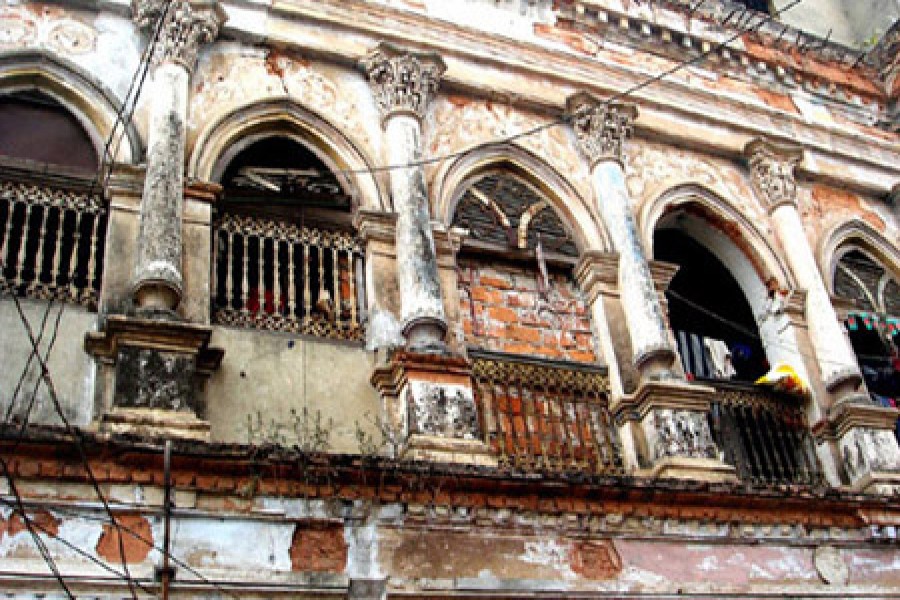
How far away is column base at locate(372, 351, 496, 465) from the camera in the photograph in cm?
663

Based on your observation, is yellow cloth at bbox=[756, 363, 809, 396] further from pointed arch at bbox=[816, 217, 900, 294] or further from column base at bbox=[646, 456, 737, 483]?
pointed arch at bbox=[816, 217, 900, 294]

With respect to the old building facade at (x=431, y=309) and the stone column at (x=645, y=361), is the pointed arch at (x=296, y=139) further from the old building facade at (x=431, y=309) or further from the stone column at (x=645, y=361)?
the stone column at (x=645, y=361)

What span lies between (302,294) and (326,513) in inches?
87.0

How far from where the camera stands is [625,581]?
6512 millimetres

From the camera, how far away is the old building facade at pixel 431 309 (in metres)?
5.89

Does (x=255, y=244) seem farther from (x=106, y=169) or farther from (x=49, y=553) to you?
(x=49, y=553)

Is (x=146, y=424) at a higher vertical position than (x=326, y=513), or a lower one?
higher

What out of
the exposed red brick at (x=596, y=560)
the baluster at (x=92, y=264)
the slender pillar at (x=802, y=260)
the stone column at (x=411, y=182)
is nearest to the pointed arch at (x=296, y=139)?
the stone column at (x=411, y=182)

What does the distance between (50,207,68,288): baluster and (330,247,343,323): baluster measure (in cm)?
186

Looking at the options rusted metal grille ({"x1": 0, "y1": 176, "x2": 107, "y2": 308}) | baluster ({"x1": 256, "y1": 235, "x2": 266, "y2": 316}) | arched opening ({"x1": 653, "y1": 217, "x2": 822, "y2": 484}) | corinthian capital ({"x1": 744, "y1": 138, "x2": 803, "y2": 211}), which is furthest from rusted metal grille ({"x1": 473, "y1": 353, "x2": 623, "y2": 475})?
corinthian capital ({"x1": 744, "y1": 138, "x2": 803, "y2": 211})

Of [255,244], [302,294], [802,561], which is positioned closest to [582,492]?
[802,561]

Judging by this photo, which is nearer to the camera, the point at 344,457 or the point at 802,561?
the point at 344,457

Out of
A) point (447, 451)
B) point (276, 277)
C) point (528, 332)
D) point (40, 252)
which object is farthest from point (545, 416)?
point (40, 252)

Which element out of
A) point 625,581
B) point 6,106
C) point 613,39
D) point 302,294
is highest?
point 613,39
